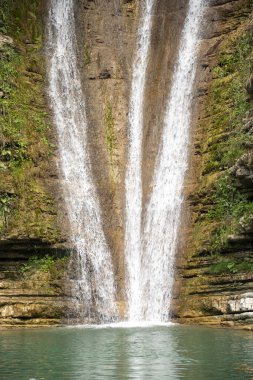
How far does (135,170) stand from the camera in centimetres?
2755

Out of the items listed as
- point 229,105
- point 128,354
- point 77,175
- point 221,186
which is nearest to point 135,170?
point 77,175

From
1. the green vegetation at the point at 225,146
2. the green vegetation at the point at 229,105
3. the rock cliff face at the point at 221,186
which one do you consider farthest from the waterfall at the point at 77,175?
the green vegetation at the point at 229,105

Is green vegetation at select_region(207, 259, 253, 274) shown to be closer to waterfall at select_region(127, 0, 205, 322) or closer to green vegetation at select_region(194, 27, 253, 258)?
green vegetation at select_region(194, 27, 253, 258)

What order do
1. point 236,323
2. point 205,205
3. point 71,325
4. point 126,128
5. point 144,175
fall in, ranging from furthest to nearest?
point 126,128 → point 144,175 → point 205,205 → point 71,325 → point 236,323

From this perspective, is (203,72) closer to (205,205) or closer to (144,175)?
(144,175)

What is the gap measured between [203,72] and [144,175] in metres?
6.08

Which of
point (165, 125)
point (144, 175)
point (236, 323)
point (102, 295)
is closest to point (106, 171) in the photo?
point (144, 175)

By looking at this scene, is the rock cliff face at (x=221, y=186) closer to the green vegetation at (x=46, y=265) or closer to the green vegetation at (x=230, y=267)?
the green vegetation at (x=230, y=267)

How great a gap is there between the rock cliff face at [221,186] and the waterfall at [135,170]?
72.5 inches

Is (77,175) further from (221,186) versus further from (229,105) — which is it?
(229,105)

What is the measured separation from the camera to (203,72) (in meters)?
29.6

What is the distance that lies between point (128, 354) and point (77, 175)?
549 inches

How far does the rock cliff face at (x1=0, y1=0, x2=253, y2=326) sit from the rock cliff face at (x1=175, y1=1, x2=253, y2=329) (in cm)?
5

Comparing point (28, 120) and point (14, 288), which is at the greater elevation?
point (28, 120)
